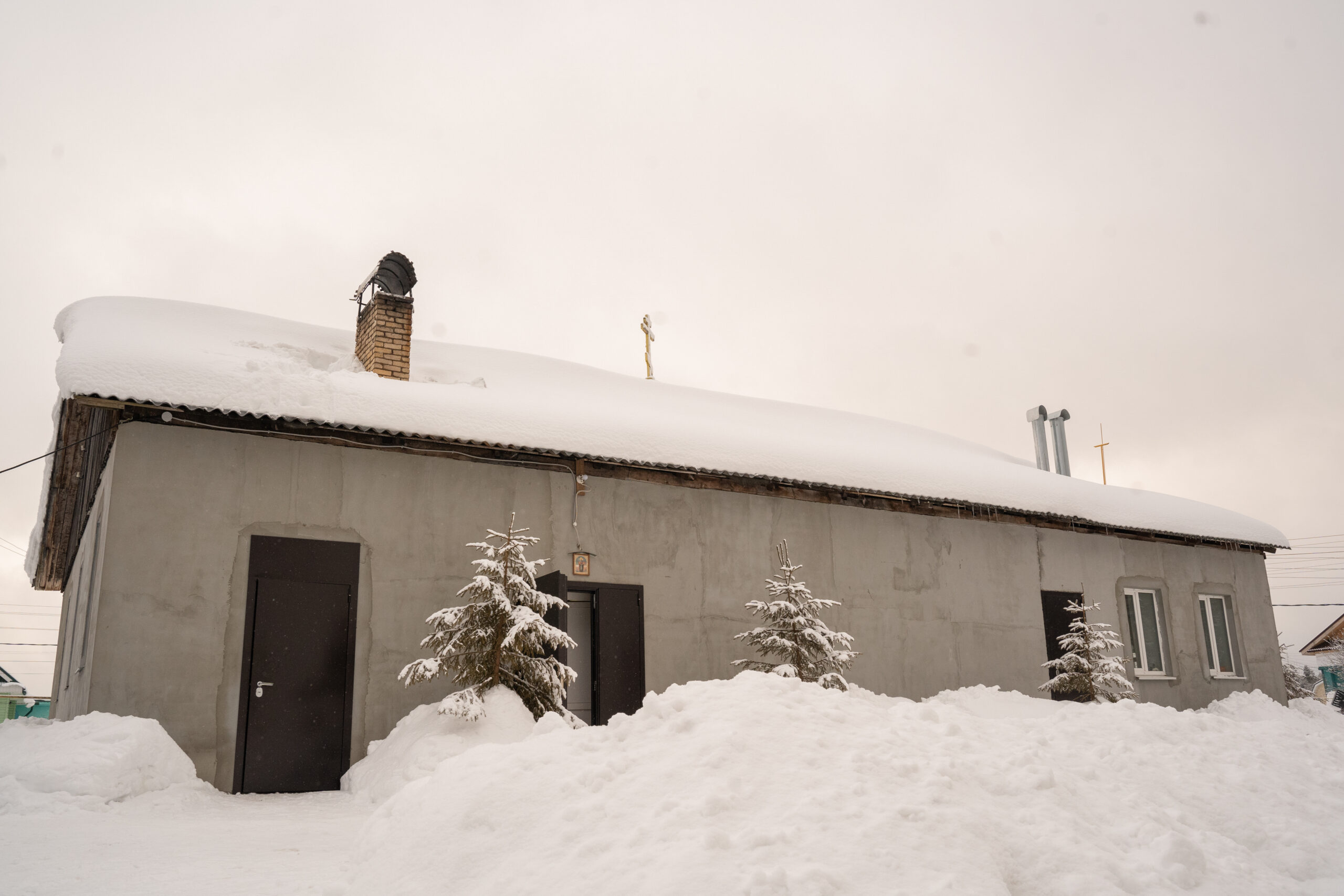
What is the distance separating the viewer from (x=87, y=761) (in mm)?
6211

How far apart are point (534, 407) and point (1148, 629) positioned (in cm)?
1155

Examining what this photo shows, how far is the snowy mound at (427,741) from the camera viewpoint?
7145 mm

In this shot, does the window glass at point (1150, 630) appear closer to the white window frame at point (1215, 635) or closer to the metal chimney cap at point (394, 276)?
the white window frame at point (1215, 635)

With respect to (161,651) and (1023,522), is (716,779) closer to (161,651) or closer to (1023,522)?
(161,651)

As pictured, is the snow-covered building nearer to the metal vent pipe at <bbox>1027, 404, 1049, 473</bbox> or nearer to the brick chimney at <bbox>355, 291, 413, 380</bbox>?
the brick chimney at <bbox>355, 291, 413, 380</bbox>

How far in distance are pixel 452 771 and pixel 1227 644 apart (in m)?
16.2

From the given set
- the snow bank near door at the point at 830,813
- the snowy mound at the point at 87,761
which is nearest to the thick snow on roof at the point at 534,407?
the snowy mound at the point at 87,761

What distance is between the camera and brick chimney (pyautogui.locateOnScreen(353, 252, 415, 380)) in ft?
35.0

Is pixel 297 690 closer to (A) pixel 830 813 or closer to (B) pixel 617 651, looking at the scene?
(B) pixel 617 651

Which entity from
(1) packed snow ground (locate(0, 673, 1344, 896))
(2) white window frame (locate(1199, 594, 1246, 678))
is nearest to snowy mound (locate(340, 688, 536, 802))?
(1) packed snow ground (locate(0, 673, 1344, 896))

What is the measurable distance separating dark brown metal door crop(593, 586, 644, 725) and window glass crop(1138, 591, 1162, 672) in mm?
9658

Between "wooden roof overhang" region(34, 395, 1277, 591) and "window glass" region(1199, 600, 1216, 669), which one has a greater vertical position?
"wooden roof overhang" region(34, 395, 1277, 591)

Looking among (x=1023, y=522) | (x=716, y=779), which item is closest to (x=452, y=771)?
(x=716, y=779)

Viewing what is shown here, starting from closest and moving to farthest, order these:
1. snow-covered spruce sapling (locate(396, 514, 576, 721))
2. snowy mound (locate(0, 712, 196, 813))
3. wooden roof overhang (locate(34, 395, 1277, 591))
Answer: snowy mound (locate(0, 712, 196, 813)) < snow-covered spruce sapling (locate(396, 514, 576, 721)) < wooden roof overhang (locate(34, 395, 1277, 591))
